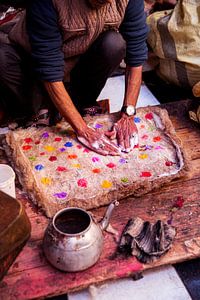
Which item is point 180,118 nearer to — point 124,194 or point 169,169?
point 169,169

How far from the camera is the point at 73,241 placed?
175 cm

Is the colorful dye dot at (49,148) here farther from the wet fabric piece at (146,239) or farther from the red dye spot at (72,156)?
the wet fabric piece at (146,239)

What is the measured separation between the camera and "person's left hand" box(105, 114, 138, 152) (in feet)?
7.79

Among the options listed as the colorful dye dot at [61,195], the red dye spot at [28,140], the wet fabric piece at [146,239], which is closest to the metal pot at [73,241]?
the wet fabric piece at [146,239]

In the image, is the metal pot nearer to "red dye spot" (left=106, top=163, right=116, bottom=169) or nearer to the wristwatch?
"red dye spot" (left=106, top=163, right=116, bottom=169)

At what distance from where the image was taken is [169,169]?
2.25 meters

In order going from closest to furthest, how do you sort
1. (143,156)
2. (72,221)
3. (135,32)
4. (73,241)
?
(73,241)
(72,221)
(143,156)
(135,32)

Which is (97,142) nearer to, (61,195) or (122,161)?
(122,161)

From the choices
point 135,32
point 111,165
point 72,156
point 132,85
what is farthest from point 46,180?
point 135,32

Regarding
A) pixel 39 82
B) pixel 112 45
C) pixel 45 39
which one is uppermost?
pixel 45 39

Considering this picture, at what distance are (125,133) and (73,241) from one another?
0.82m

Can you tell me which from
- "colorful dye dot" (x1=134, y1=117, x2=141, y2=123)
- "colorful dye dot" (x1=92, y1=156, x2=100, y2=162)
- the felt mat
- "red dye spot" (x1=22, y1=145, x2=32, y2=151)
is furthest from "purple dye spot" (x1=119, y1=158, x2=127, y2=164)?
"red dye spot" (x1=22, y1=145, x2=32, y2=151)

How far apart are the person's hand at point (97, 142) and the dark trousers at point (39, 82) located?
0.40m

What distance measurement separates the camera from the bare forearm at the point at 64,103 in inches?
90.1
